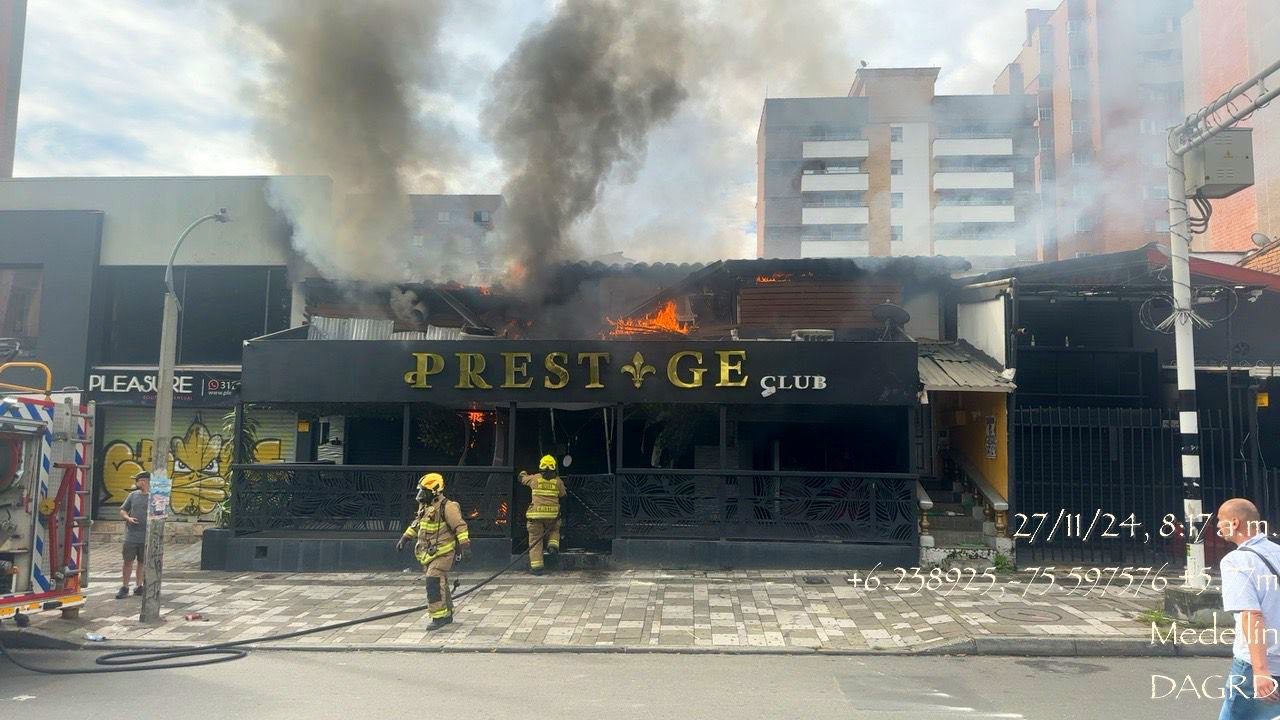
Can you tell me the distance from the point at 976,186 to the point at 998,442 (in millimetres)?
43435

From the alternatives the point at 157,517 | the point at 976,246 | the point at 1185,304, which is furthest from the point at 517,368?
the point at 976,246

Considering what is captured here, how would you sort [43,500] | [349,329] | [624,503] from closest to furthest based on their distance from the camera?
[43,500] → [624,503] → [349,329]

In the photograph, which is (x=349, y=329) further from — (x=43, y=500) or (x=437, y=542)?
(x=437, y=542)

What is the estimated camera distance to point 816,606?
951 centimetres

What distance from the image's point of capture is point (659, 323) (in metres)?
14.5

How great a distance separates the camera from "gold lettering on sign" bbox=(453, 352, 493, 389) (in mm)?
12148

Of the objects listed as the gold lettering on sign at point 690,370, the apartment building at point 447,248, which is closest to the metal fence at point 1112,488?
the gold lettering on sign at point 690,370

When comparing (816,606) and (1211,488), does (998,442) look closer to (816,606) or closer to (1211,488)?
(1211,488)

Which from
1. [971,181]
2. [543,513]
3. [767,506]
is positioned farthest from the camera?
[971,181]

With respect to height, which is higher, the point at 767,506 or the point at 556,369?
the point at 556,369

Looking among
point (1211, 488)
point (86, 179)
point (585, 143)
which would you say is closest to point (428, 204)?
point (585, 143)

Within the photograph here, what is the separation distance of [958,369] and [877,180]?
41.1 m

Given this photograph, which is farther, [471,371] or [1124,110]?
[1124,110]

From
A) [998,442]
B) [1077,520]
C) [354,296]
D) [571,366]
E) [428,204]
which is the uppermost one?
[428,204]
